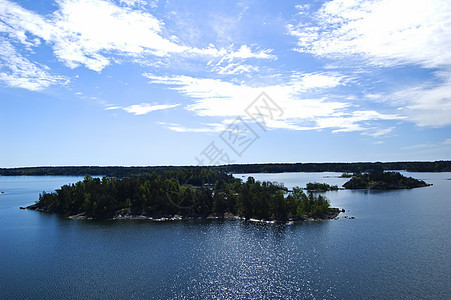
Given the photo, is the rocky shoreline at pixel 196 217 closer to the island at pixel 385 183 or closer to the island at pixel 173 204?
the island at pixel 173 204

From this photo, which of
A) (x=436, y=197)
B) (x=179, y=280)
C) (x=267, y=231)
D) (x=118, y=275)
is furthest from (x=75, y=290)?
(x=436, y=197)

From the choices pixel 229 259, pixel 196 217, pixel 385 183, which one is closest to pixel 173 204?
pixel 196 217

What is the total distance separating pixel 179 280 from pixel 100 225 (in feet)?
157

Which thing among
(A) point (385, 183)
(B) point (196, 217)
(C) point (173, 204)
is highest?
(A) point (385, 183)

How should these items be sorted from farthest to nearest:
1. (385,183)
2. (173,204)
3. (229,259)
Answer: (385,183)
(173,204)
(229,259)

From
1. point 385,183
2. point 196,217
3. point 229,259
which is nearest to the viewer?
point 229,259

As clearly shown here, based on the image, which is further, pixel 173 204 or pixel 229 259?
pixel 173 204

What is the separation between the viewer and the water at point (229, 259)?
4194cm

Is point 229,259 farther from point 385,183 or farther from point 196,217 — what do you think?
point 385,183

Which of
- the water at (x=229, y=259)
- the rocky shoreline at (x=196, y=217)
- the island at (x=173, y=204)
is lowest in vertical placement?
the water at (x=229, y=259)

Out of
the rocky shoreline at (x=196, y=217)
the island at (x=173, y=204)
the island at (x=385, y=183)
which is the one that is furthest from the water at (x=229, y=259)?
the island at (x=385, y=183)

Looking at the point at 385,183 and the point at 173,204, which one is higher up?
the point at 385,183

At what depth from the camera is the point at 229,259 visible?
5434 cm

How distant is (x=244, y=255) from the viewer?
56.4 meters
